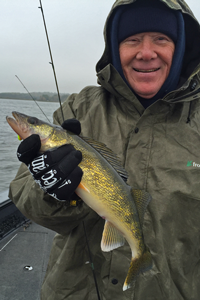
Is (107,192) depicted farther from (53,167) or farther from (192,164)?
(192,164)

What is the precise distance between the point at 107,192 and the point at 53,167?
0.47 m

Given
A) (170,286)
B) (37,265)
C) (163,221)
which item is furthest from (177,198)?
(37,265)

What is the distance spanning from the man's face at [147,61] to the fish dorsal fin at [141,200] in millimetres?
1042

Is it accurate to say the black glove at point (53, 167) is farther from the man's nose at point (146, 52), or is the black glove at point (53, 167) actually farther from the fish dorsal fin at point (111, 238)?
the man's nose at point (146, 52)

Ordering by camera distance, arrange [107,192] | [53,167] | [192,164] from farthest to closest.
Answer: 1. [192,164]
2. [107,192]
3. [53,167]

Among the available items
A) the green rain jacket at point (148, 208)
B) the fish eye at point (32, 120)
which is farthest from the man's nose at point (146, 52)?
the fish eye at point (32, 120)

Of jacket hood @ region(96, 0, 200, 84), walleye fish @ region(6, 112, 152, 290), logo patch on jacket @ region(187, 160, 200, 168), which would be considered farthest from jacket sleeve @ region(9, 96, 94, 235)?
jacket hood @ region(96, 0, 200, 84)

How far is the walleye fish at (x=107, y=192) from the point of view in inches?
66.9

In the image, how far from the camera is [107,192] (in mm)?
1710

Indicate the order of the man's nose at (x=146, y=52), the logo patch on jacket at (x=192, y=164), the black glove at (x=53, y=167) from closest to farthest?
the black glove at (x=53, y=167) < the logo patch on jacket at (x=192, y=164) < the man's nose at (x=146, y=52)

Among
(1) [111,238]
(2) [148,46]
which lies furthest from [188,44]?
(1) [111,238]

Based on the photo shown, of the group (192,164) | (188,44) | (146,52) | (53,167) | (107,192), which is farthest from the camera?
(188,44)

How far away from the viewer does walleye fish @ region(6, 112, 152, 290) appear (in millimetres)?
1700

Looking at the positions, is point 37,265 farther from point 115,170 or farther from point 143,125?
point 143,125
